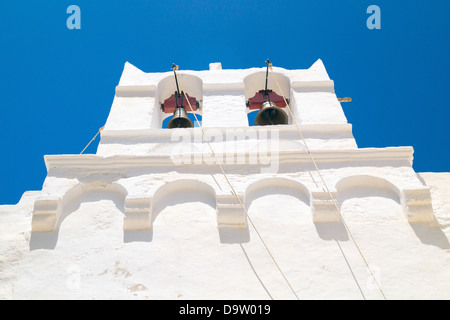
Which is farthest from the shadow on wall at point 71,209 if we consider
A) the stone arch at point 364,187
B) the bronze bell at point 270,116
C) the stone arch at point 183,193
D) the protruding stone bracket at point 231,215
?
the bronze bell at point 270,116

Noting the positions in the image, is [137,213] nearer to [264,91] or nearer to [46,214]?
[46,214]

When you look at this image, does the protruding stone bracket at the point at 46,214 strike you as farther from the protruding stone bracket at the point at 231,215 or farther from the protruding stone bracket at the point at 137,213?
the protruding stone bracket at the point at 231,215

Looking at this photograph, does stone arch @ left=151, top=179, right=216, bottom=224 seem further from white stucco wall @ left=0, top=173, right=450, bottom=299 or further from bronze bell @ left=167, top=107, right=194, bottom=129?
bronze bell @ left=167, top=107, right=194, bottom=129

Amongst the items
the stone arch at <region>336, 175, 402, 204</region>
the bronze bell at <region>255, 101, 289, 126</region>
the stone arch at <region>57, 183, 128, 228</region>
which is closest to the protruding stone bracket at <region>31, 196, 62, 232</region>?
the stone arch at <region>57, 183, 128, 228</region>

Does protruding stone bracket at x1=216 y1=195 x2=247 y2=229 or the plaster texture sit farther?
protruding stone bracket at x1=216 y1=195 x2=247 y2=229

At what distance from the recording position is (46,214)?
225 inches

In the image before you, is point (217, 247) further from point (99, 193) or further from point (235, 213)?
point (99, 193)

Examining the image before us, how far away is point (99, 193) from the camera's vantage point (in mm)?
6242

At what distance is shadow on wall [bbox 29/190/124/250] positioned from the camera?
553 cm

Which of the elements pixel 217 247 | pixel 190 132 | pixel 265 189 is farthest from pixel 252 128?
pixel 217 247

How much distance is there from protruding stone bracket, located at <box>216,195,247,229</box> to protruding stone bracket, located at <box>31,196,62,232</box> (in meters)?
1.58

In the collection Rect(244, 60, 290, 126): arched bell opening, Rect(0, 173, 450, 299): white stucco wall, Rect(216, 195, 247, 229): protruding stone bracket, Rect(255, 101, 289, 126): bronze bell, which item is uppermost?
Rect(244, 60, 290, 126): arched bell opening
